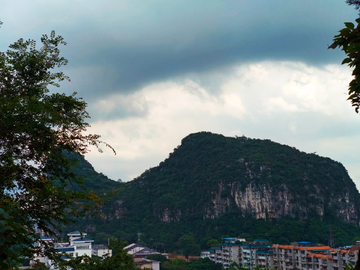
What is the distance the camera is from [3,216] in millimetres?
3736

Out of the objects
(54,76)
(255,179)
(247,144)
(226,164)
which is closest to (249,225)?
(255,179)

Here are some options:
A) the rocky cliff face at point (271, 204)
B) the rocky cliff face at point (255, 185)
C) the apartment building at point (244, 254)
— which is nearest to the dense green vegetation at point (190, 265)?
the apartment building at point (244, 254)

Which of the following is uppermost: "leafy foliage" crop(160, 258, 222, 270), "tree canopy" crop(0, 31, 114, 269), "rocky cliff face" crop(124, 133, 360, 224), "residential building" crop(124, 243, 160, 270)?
"rocky cliff face" crop(124, 133, 360, 224)

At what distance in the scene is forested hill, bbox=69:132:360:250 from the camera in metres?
99.6

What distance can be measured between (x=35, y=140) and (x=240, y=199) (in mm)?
103694

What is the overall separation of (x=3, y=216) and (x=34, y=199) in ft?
Result: 14.1

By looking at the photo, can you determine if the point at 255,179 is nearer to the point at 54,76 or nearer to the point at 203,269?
the point at 203,269

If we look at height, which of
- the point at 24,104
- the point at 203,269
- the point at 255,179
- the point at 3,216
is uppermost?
the point at 255,179

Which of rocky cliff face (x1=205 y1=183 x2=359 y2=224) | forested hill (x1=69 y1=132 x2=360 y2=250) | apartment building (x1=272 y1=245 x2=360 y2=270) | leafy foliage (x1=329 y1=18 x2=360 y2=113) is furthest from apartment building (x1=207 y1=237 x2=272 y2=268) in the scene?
leafy foliage (x1=329 y1=18 x2=360 y2=113)

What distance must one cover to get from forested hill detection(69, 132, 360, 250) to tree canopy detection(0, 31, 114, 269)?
8317cm

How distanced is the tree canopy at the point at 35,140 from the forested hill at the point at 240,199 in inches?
3274

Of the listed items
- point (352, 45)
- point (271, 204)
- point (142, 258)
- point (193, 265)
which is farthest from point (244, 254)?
point (352, 45)

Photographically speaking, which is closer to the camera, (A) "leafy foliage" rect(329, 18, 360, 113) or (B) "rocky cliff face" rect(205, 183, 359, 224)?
(A) "leafy foliage" rect(329, 18, 360, 113)

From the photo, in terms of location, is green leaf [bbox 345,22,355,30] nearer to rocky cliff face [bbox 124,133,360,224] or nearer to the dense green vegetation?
the dense green vegetation
